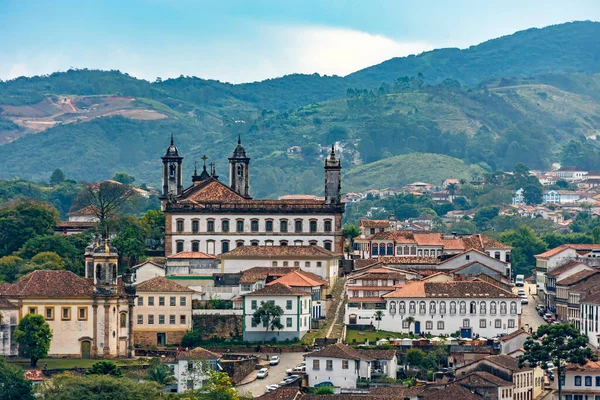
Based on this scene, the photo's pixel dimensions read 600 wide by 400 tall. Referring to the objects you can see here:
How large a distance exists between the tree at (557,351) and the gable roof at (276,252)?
22998 millimetres

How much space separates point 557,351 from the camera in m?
82.9

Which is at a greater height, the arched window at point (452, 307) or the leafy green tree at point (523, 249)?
the leafy green tree at point (523, 249)

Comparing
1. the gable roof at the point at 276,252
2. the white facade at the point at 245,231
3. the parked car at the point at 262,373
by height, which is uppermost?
the white facade at the point at 245,231

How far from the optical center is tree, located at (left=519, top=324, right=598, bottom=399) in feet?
271

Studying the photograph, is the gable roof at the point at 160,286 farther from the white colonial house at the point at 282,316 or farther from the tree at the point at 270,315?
the tree at the point at 270,315

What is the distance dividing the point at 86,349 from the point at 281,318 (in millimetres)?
10153

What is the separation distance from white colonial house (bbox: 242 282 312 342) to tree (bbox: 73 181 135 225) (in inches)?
1351

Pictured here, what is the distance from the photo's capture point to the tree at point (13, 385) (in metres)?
79.7

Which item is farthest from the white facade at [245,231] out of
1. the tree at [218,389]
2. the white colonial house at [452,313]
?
the tree at [218,389]

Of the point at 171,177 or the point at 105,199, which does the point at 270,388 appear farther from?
the point at 105,199

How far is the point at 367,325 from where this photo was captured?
313 feet

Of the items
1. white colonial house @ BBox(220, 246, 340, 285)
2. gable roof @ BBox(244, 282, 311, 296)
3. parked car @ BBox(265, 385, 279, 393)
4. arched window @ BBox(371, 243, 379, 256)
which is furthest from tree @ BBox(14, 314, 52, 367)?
arched window @ BBox(371, 243, 379, 256)

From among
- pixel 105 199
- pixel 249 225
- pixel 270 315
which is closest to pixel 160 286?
pixel 270 315

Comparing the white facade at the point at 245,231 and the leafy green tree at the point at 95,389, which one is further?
the white facade at the point at 245,231
